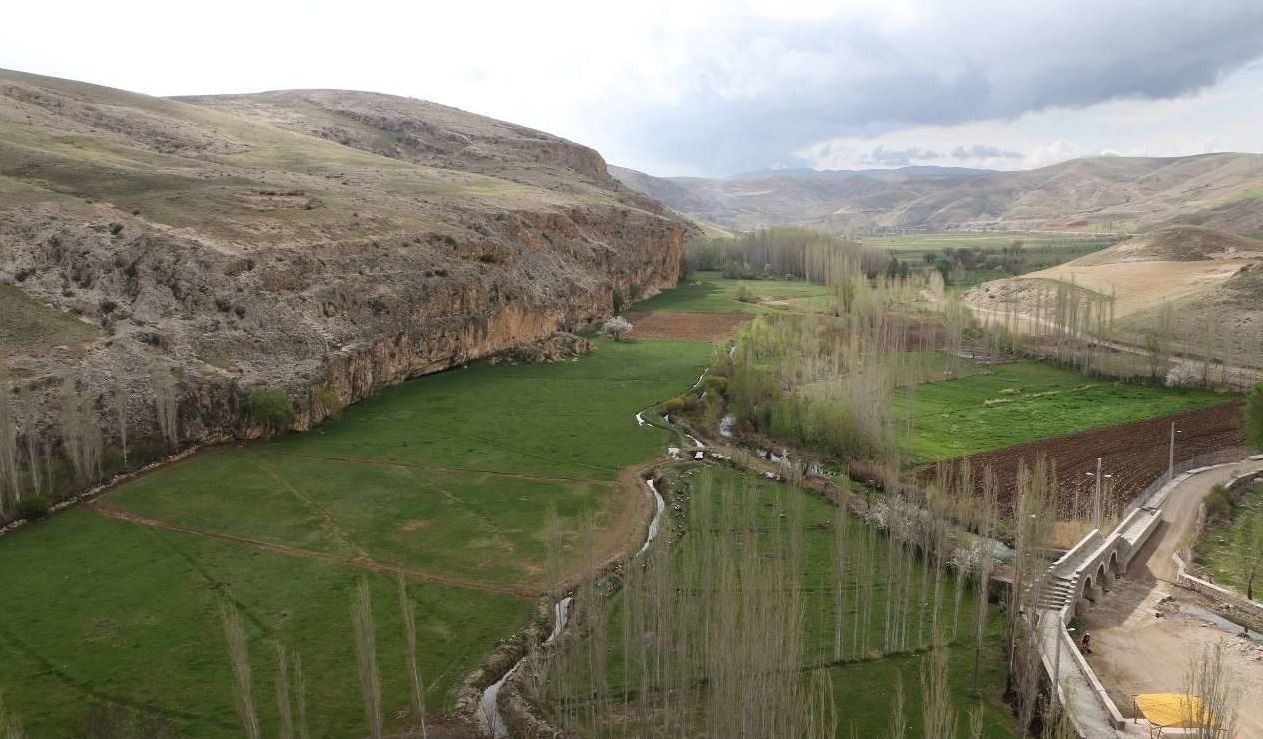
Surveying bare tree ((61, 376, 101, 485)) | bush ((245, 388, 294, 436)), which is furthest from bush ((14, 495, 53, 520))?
bush ((245, 388, 294, 436))

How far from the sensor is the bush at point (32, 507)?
38.2 m

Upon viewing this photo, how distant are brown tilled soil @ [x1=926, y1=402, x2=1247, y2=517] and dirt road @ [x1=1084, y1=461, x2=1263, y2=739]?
466 centimetres

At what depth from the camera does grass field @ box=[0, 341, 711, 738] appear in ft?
86.7

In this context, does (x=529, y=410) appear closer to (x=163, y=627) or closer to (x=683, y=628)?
(x=163, y=627)

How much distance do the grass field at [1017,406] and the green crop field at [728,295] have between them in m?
31.9

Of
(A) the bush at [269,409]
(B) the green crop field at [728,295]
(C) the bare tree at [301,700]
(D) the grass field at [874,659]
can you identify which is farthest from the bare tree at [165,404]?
(B) the green crop field at [728,295]

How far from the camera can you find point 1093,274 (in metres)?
126

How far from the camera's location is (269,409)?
5044 cm

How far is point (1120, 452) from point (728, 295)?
78343 mm

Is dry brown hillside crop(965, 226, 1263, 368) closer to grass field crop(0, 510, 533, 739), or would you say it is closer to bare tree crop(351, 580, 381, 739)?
grass field crop(0, 510, 533, 739)

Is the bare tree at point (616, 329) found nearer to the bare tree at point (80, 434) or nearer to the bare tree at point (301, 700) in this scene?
the bare tree at point (80, 434)

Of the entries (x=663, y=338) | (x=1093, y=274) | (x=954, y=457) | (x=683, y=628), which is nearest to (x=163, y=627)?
(x=683, y=628)

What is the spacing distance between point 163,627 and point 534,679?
47.5 feet

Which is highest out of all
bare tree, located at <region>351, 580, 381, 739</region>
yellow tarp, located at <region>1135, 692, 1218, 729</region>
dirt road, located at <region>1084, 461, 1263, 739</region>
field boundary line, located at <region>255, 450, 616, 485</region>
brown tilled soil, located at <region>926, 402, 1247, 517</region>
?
bare tree, located at <region>351, 580, 381, 739</region>
